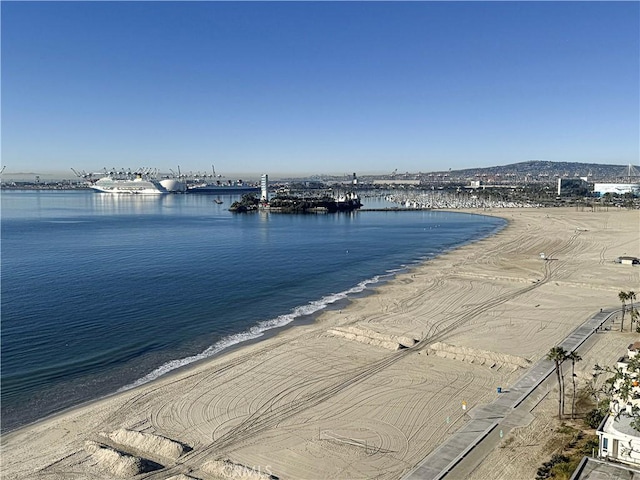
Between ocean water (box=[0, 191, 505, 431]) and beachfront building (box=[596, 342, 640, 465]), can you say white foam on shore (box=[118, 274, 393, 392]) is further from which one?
beachfront building (box=[596, 342, 640, 465])

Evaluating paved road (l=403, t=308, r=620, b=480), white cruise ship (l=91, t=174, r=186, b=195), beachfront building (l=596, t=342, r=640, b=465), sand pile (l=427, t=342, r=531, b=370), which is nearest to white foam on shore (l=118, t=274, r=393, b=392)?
sand pile (l=427, t=342, r=531, b=370)

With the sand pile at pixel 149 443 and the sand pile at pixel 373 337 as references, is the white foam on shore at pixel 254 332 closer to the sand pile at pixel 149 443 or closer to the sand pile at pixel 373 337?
the sand pile at pixel 373 337

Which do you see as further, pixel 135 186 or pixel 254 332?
pixel 135 186

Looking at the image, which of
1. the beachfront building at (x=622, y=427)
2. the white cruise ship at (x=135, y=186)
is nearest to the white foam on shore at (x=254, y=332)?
the beachfront building at (x=622, y=427)

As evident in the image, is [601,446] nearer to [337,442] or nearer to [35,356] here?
[337,442]

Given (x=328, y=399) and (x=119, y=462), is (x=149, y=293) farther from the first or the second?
(x=119, y=462)

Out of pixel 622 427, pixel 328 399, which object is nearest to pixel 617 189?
pixel 622 427
